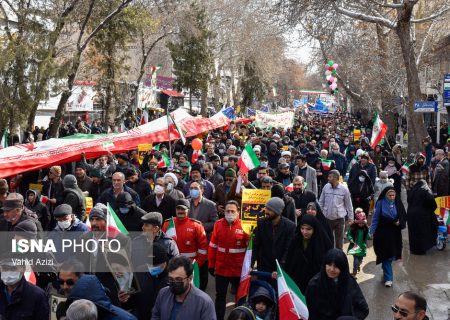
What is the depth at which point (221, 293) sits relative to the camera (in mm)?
6695

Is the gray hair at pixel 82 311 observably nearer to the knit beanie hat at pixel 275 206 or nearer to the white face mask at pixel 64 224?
the white face mask at pixel 64 224

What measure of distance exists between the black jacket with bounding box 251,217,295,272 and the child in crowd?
2.52m

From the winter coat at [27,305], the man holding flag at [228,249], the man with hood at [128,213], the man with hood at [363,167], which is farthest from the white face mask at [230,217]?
the man with hood at [363,167]

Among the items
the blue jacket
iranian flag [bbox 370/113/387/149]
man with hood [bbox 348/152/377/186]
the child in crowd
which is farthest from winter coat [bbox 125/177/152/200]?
iranian flag [bbox 370/113/387/149]

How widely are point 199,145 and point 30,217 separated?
26.9ft

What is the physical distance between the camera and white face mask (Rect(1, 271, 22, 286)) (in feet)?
15.3

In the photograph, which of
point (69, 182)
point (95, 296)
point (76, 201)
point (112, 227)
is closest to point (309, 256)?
point (112, 227)

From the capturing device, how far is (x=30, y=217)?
6.60 m

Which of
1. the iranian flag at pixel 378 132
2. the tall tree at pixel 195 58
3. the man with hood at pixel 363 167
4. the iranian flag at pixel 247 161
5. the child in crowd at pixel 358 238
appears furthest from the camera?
the tall tree at pixel 195 58

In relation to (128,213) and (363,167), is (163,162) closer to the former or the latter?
(363,167)

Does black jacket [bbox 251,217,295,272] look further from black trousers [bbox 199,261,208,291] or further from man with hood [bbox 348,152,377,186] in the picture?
man with hood [bbox 348,152,377,186]

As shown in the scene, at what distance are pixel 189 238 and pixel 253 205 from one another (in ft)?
3.90

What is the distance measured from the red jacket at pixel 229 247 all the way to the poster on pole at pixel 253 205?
50cm

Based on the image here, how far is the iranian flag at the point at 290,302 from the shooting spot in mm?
5195
